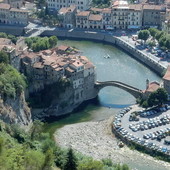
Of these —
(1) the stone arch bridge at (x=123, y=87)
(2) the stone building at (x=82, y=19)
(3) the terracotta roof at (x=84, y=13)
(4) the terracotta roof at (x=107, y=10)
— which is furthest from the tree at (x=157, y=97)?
(3) the terracotta roof at (x=84, y=13)

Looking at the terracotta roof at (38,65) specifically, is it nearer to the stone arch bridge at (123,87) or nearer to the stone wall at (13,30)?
the stone arch bridge at (123,87)

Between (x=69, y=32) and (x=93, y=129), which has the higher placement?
(x=69, y=32)

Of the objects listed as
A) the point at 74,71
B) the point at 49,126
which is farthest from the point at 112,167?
the point at 74,71

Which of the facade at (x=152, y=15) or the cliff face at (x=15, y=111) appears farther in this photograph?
the facade at (x=152, y=15)

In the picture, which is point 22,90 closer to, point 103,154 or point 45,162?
point 103,154

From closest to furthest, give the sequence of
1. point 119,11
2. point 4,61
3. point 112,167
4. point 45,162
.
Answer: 1. point 45,162
2. point 112,167
3. point 4,61
4. point 119,11

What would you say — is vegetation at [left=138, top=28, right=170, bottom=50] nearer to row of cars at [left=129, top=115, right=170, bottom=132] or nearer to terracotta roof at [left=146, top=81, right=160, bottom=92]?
terracotta roof at [left=146, top=81, right=160, bottom=92]

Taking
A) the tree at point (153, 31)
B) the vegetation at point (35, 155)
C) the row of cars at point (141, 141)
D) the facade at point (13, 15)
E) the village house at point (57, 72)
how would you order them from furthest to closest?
the facade at point (13, 15)
the tree at point (153, 31)
the village house at point (57, 72)
the row of cars at point (141, 141)
the vegetation at point (35, 155)
